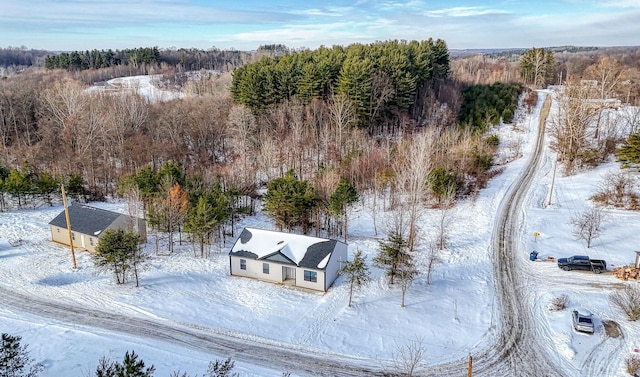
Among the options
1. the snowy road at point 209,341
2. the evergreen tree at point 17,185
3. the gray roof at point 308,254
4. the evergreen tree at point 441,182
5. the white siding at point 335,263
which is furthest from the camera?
the evergreen tree at point 441,182


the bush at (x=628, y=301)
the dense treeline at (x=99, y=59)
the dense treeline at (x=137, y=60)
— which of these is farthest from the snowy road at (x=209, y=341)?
the dense treeline at (x=99, y=59)

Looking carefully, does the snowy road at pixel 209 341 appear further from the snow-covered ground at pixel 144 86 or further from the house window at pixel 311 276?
the snow-covered ground at pixel 144 86

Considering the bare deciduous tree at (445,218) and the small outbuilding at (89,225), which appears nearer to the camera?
the small outbuilding at (89,225)

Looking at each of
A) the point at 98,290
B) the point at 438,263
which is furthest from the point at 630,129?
the point at 98,290

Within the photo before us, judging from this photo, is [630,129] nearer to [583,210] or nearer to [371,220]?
[583,210]

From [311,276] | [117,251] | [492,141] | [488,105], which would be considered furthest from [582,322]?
[488,105]

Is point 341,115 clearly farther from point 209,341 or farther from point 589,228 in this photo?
point 209,341

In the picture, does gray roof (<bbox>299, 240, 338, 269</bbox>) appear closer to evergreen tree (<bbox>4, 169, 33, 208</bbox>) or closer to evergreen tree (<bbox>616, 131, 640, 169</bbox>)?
evergreen tree (<bbox>4, 169, 33, 208</bbox>)
